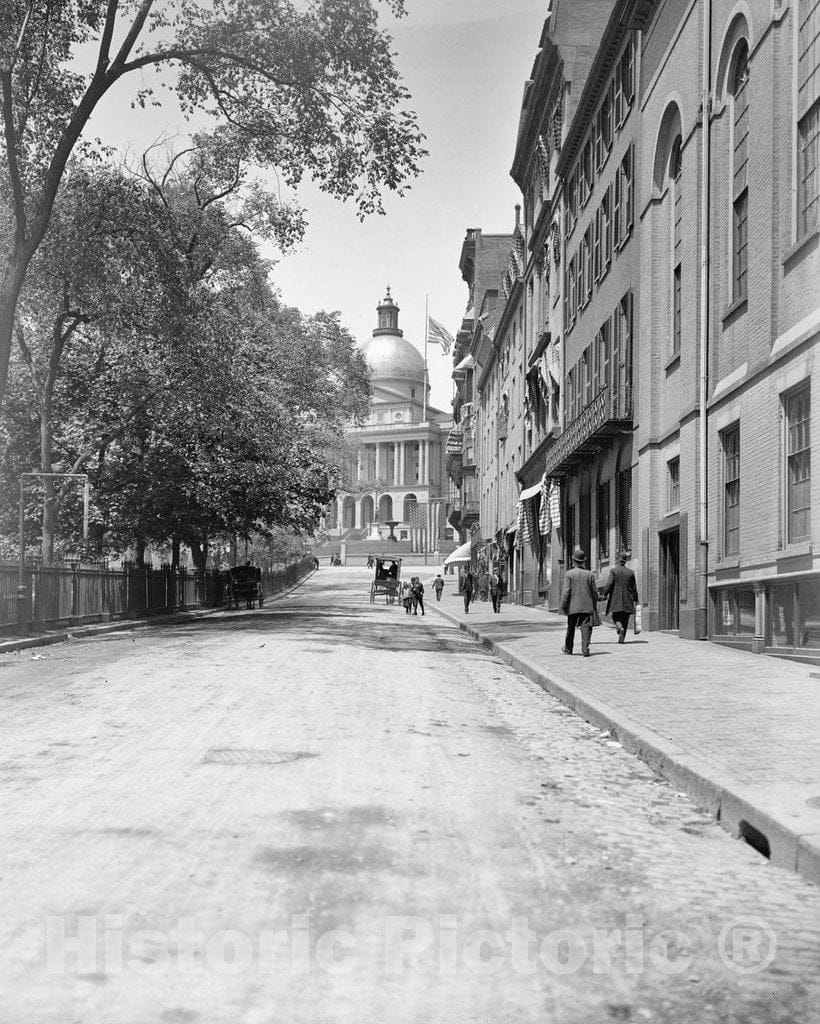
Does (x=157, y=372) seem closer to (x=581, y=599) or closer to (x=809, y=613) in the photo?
(x=581, y=599)

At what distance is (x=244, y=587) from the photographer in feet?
149

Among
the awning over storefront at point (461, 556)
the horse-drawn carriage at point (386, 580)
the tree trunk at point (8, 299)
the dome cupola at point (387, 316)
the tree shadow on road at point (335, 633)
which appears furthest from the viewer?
the dome cupola at point (387, 316)

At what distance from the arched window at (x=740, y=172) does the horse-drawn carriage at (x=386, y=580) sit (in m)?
32.3

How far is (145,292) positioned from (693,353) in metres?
12.2

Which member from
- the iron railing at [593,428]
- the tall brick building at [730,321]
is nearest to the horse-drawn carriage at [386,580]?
the iron railing at [593,428]

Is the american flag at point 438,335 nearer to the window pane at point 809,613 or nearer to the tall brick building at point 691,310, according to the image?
the tall brick building at point 691,310

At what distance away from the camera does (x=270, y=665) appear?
14.8 m

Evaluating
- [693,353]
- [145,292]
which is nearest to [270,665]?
[693,353]

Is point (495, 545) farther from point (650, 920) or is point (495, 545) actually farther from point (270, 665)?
point (650, 920)

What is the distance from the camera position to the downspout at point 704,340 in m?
19.4

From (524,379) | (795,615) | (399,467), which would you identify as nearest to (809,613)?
(795,615)

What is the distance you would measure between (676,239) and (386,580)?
101 ft

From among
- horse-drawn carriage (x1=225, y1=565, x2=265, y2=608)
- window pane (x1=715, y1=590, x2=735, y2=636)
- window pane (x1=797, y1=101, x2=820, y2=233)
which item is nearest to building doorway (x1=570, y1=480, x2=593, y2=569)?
window pane (x1=715, y1=590, x2=735, y2=636)


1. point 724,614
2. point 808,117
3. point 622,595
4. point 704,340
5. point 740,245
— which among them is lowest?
point 724,614
